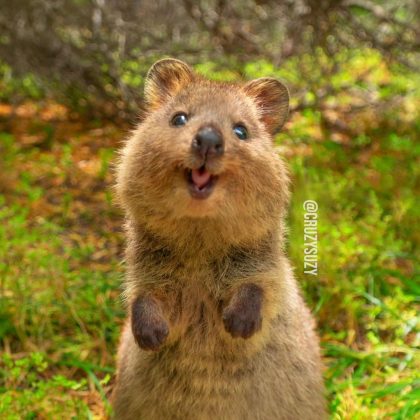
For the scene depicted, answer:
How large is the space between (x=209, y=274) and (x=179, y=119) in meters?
0.68

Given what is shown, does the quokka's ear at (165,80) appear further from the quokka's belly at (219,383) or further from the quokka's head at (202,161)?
the quokka's belly at (219,383)

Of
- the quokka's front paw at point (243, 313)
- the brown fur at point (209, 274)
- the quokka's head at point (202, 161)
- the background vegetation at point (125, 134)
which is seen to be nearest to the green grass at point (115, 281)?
the background vegetation at point (125, 134)

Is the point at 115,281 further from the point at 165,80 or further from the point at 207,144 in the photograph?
the point at 207,144

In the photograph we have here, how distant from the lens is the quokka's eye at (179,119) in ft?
9.05

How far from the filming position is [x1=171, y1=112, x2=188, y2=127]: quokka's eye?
2760 mm

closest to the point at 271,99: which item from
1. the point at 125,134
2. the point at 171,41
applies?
the point at 125,134

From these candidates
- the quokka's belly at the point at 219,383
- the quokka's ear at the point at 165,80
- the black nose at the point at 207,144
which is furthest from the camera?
the quokka's ear at the point at 165,80

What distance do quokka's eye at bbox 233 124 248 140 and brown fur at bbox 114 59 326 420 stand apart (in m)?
0.04

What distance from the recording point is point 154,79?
325 centimetres

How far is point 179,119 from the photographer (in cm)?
278

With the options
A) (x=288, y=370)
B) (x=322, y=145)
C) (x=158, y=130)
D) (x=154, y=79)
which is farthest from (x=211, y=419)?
(x=322, y=145)

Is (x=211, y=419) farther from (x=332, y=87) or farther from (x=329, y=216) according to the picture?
(x=332, y=87)

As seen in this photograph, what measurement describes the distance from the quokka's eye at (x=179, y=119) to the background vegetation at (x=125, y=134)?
5.28ft

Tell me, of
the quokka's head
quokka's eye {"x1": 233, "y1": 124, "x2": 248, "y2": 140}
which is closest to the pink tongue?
the quokka's head
